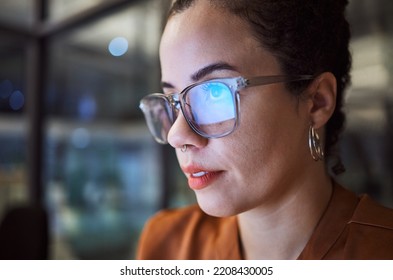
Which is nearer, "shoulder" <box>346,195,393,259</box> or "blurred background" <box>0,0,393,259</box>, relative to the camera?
"shoulder" <box>346,195,393,259</box>

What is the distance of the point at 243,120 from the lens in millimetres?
562

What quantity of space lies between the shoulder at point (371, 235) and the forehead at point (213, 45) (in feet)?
0.85

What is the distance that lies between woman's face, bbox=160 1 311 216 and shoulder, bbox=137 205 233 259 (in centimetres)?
18

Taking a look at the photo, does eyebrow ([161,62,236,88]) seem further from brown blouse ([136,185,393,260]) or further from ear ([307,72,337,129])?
brown blouse ([136,185,393,260])

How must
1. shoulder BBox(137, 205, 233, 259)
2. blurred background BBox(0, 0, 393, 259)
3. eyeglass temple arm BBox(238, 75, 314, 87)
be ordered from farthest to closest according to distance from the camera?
blurred background BBox(0, 0, 393, 259) < shoulder BBox(137, 205, 233, 259) < eyeglass temple arm BBox(238, 75, 314, 87)

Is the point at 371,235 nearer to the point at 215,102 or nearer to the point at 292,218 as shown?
the point at 292,218

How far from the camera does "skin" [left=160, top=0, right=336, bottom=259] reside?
1.85 ft

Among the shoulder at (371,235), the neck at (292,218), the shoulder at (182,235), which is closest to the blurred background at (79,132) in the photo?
the shoulder at (182,235)

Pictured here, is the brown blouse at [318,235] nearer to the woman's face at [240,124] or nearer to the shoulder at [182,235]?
the shoulder at [182,235]

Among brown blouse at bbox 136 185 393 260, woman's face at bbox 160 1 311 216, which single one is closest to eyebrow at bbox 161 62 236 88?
woman's face at bbox 160 1 311 216

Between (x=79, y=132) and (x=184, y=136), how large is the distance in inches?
54.9

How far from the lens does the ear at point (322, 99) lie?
596 millimetres

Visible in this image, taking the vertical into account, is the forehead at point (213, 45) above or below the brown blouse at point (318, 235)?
above

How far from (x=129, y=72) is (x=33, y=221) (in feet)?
2.34
